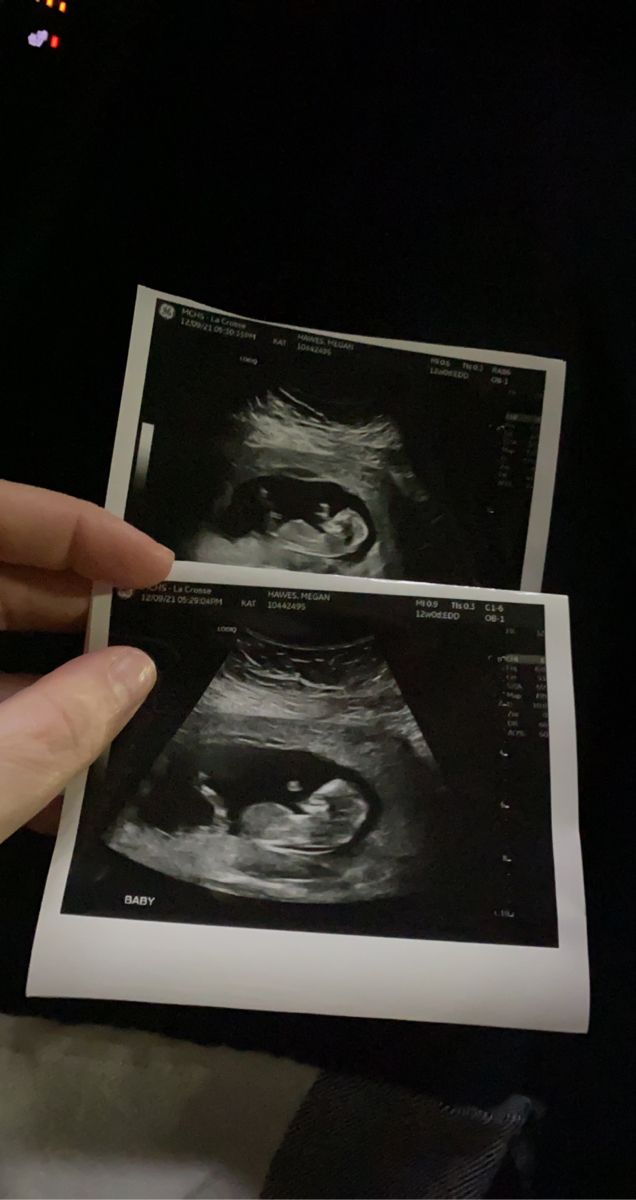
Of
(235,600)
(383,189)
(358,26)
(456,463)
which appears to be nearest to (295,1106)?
(235,600)

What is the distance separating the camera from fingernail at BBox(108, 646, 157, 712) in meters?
0.58

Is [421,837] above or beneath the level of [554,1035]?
above

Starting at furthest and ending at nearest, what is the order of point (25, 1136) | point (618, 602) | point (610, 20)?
point (610, 20), point (618, 602), point (25, 1136)

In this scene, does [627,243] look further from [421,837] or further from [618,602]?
[421,837]

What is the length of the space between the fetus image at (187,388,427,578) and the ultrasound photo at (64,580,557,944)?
1.6 inches

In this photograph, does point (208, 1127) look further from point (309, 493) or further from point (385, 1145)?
point (309, 493)

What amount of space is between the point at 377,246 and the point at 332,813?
44cm

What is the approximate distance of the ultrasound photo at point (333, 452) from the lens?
69cm

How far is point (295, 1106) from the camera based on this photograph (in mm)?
650

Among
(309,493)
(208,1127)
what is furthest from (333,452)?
(208,1127)

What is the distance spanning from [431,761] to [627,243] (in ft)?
1.50

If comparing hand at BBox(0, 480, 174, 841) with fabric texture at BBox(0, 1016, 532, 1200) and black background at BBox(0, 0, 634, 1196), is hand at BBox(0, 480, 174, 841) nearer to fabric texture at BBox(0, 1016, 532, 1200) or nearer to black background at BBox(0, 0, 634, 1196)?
black background at BBox(0, 0, 634, 1196)

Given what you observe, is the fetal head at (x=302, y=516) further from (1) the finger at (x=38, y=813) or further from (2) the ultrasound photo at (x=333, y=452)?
(1) the finger at (x=38, y=813)

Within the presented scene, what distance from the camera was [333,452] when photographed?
0.71 m
